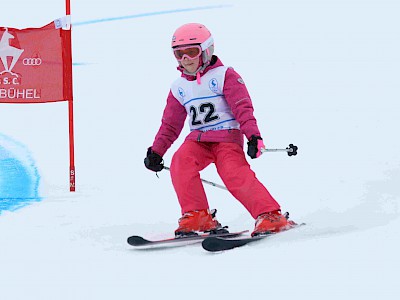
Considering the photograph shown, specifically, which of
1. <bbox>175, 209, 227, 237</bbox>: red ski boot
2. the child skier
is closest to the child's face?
the child skier

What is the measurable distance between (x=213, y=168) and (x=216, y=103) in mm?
3169

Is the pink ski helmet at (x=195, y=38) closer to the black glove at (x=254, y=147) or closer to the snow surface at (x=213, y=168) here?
the black glove at (x=254, y=147)

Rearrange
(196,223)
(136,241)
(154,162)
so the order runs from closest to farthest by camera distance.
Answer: (136,241) < (196,223) < (154,162)

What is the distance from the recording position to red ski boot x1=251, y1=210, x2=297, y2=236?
432 cm

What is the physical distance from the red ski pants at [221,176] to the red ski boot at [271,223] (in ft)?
0.12

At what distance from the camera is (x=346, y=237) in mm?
3883

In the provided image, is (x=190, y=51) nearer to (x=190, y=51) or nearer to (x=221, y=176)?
(x=190, y=51)

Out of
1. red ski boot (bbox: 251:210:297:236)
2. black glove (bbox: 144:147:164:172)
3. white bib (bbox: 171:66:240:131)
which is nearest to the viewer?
red ski boot (bbox: 251:210:297:236)

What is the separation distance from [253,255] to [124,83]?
8.56m

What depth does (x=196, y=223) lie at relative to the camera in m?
4.64

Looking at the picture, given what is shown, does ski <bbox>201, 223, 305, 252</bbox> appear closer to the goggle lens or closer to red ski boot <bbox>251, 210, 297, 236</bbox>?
red ski boot <bbox>251, 210, 297, 236</bbox>

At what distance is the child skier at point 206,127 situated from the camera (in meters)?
4.59

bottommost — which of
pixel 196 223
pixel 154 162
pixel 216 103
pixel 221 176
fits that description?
pixel 196 223

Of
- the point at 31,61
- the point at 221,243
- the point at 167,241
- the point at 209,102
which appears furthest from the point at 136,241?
the point at 31,61
